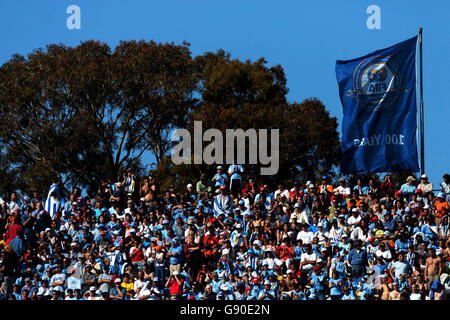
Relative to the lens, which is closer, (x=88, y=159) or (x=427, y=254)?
(x=427, y=254)

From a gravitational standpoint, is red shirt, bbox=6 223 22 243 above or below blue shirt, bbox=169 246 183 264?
above

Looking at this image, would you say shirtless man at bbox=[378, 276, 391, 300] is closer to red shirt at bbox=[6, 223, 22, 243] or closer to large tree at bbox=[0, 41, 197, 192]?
red shirt at bbox=[6, 223, 22, 243]

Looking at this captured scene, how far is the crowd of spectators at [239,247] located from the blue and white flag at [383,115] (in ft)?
5.22

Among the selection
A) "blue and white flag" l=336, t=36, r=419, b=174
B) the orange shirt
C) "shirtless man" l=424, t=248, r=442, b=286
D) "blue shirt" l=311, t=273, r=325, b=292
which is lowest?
"blue shirt" l=311, t=273, r=325, b=292

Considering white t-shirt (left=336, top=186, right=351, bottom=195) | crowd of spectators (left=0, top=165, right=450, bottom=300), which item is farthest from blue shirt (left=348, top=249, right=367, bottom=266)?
white t-shirt (left=336, top=186, right=351, bottom=195)

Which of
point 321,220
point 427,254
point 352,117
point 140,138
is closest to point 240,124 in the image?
point 140,138

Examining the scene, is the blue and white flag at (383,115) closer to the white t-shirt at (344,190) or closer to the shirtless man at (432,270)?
the white t-shirt at (344,190)

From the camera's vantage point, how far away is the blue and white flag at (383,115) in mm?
28562

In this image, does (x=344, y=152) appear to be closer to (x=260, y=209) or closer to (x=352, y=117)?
(x=352, y=117)

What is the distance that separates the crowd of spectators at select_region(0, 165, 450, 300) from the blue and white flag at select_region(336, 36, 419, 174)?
1.59 meters

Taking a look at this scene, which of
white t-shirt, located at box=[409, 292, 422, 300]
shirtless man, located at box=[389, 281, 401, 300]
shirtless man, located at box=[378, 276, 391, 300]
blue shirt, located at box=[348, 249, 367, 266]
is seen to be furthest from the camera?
blue shirt, located at box=[348, 249, 367, 266]

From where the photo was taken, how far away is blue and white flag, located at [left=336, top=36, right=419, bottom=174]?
2856cm
